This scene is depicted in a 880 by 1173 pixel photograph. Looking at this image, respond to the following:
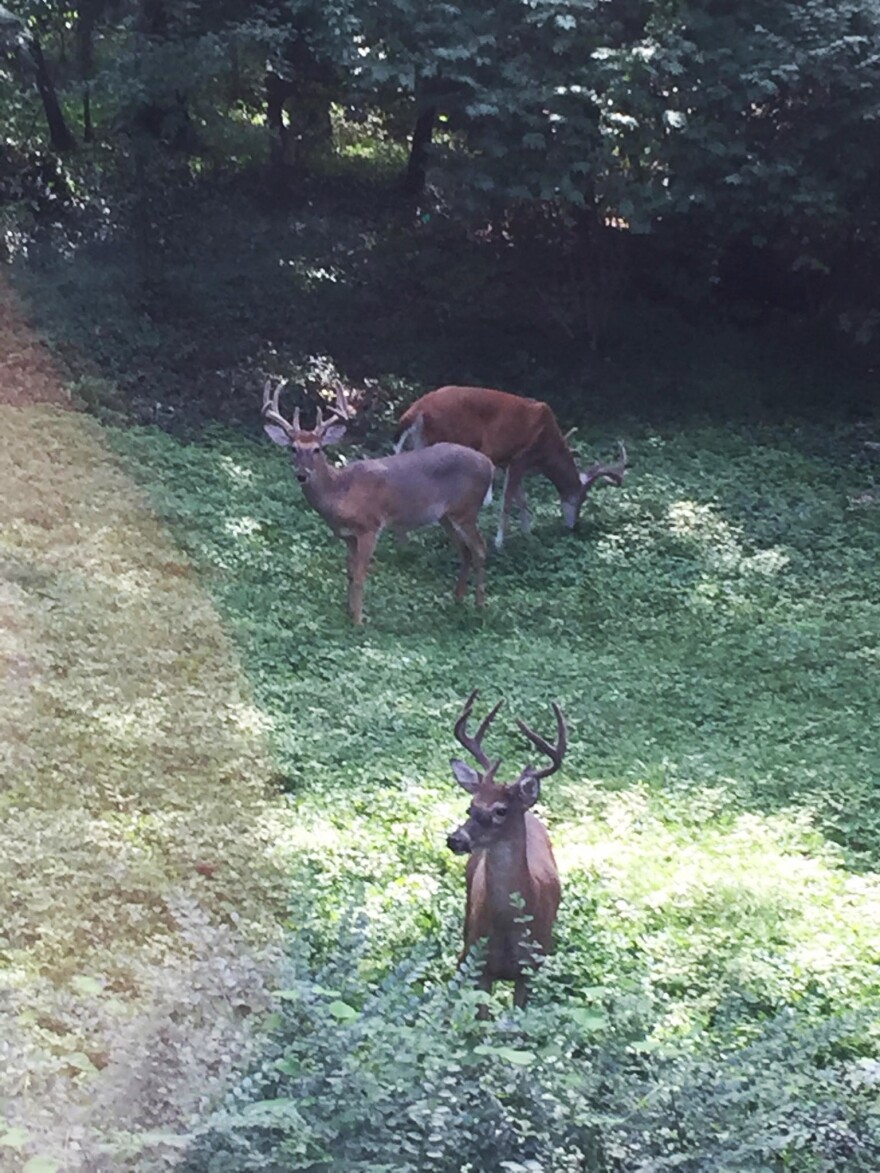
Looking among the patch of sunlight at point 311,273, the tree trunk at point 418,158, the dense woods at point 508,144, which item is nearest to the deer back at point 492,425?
the dense woods at point 508,144

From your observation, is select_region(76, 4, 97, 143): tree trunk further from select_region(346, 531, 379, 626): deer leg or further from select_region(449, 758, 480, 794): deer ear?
select_region(449, 758, 480, 794): deer ear

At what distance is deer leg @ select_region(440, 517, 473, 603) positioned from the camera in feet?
31.1

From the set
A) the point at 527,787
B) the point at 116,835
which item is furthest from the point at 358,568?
the point at 527,787

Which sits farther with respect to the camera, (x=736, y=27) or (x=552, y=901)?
(x=736, y=27)

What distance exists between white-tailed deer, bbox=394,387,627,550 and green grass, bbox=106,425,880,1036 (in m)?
0.30

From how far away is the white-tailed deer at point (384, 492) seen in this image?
903 centimetres

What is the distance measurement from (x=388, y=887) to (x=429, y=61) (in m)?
9.33

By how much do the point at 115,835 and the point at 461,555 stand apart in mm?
4312

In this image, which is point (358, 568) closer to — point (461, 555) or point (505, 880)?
point (461, 555)

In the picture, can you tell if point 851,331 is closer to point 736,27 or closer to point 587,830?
point 736,27

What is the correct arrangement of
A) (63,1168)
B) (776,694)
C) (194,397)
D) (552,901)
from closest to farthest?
(63,1168) → (552,901) → (776,694) → (194,397)

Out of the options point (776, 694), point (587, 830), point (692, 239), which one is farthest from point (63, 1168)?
point (692, 239)

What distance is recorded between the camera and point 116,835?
19.0 ft

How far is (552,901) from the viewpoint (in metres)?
5.01
